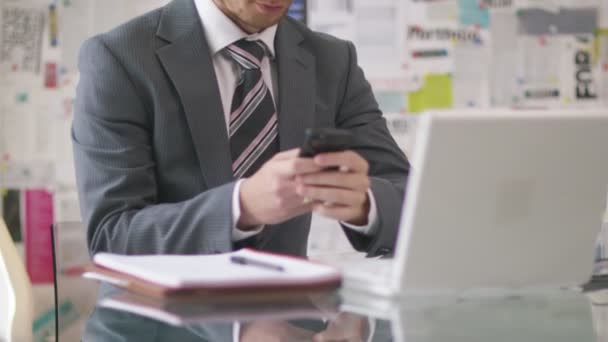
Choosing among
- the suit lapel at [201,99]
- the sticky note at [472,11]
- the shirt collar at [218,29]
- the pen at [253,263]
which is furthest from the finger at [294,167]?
the sticky note at [472,11]

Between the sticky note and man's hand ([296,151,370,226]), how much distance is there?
67.1 inches

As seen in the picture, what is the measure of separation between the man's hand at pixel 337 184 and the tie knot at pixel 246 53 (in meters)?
0.44

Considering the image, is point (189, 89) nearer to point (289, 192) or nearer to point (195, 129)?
point (195, 129)

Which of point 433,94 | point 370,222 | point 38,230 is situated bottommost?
point 38,230

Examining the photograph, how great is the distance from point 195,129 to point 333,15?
1343 millimetres

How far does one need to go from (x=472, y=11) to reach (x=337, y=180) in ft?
5.92

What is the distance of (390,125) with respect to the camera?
2.83 metres

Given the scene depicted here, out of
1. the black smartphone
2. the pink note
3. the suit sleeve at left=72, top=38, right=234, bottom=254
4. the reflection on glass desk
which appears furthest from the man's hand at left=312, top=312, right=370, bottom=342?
Result: the pink note

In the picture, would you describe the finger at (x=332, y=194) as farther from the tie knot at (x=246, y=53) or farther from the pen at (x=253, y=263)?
the tie knot at (x=246, y=53)

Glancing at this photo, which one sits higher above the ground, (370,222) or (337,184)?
(337,184)

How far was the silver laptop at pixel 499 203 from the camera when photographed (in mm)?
947

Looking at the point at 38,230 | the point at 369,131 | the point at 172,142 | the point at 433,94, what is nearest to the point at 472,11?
the point at 433,94

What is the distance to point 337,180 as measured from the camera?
46.4 inches

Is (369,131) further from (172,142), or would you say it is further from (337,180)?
(337,180)
